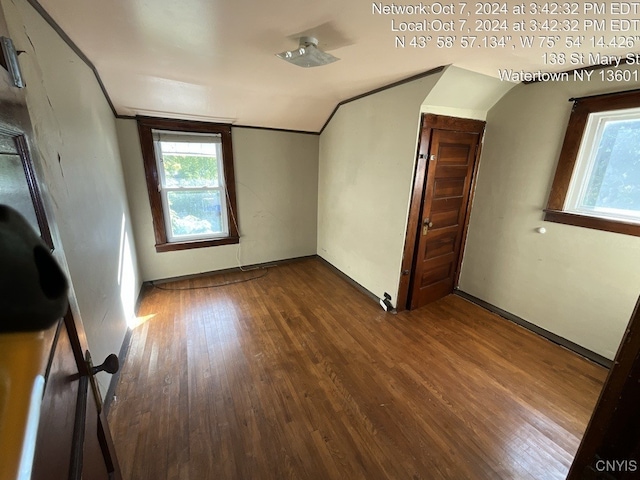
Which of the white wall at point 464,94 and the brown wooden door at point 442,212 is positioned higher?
the white wall at point 464,94

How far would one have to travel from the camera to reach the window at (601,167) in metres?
1.81

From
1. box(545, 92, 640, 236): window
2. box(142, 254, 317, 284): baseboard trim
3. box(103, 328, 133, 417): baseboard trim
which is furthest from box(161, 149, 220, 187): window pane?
box(545, 92, 640, 236): window

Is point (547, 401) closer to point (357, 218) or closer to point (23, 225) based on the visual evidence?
point (357, 218)

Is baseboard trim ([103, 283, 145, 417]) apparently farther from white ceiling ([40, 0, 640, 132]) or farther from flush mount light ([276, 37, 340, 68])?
flush mount light ([276, 37, 340, 68])

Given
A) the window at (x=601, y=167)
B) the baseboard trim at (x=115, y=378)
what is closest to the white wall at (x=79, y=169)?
the baseboard trim at (x=115, y=378)

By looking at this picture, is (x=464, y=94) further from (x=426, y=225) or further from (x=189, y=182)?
(x=189, y=182)

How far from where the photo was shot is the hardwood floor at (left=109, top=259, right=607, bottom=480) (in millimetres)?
1354

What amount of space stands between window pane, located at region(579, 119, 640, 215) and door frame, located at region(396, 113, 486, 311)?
0.88 meters

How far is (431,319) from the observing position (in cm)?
258

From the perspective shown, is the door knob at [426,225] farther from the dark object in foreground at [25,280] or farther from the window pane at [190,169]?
the dark object in foreground at [25,280]

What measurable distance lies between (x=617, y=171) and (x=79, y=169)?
360 centimetres

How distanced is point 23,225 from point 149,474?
1.65 m

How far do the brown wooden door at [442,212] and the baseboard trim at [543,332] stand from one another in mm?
332

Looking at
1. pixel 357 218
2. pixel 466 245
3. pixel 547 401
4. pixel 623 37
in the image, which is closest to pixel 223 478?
pixel 547 401
